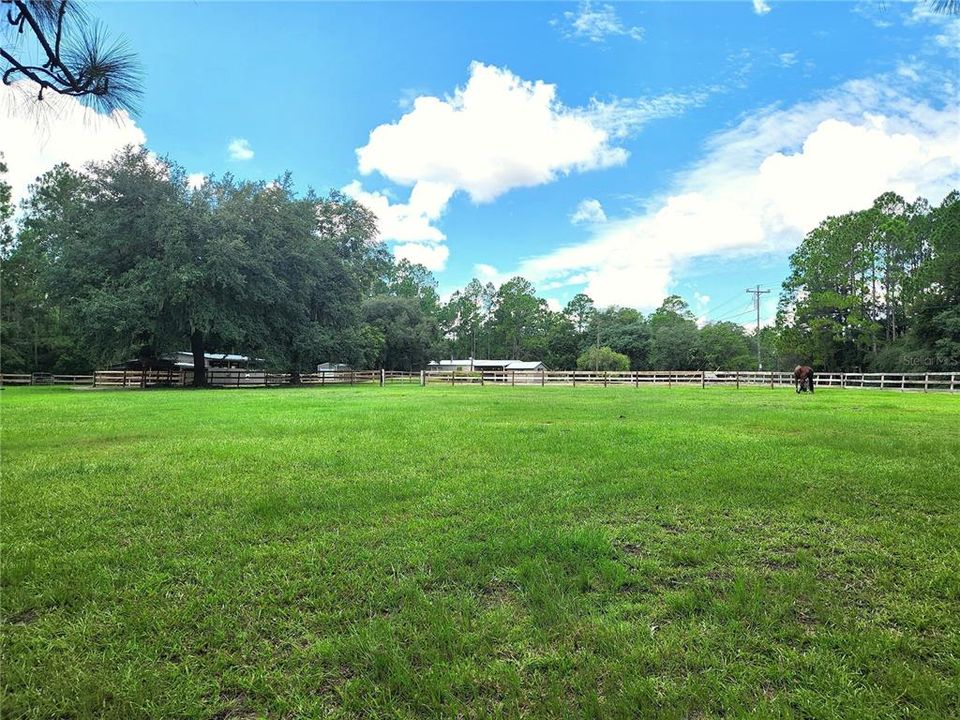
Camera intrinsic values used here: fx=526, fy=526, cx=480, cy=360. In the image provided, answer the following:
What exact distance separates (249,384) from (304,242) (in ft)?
34.8

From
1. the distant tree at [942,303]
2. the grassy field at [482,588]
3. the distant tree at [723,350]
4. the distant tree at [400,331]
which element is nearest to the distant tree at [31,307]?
the distant tree at [400,331]

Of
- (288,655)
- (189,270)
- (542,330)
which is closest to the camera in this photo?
(288,655)

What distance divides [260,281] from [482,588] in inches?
1249

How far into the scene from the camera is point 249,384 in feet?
→ 120

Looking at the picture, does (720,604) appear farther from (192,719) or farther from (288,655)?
(192,719)

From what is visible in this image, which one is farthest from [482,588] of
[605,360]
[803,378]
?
[605,360]

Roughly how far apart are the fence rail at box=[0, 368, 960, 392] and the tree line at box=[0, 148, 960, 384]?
64.5 inches

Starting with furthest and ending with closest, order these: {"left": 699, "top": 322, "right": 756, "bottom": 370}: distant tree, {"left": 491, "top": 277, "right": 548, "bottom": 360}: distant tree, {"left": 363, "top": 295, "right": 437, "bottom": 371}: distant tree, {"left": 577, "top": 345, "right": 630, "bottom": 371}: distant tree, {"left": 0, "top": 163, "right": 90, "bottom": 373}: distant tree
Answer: {"left": 491, "top": 277, "right": 548, "bottom": 360}: distant tree, {"left": 699, "top": 322, "right": 756, "bottom": 370}: distant tree, {"left": 577, "top": 345, "right": 630, "bottom": 371}: distant tree, {"left": 363, "top": 295, "right": 437, "bottom": 371}: distant tree, {"left": 0, "top": 163, "right": 90, "bottom": 373}: distant tree

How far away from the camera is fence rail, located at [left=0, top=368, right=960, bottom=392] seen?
1222 inches

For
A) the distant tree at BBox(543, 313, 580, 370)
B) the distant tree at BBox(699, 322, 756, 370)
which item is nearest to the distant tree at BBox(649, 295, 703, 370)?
the distant tree at BBox(699, 322, 756, 370)

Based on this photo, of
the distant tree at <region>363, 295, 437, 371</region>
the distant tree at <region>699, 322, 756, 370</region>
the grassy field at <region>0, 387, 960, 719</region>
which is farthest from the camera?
the distant tree at <region>699, 322, 756, 370</region>

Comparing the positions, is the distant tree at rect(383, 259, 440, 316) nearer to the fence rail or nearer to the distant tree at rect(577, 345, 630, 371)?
the distant tree at rect(577, 345, 630, 371)

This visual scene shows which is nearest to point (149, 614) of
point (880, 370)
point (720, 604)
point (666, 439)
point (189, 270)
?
point (720, 604)

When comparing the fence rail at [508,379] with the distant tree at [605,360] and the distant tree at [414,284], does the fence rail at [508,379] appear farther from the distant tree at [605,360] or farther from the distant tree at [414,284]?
the distant tree at [414,284]
